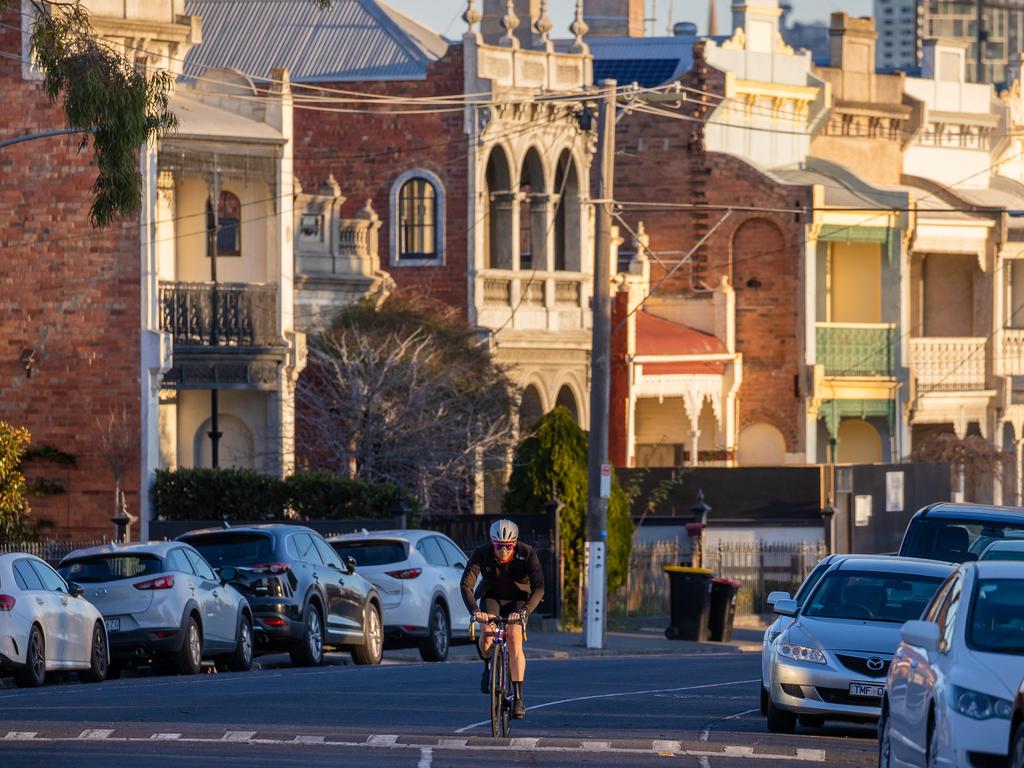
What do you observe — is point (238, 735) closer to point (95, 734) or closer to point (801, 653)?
point (95, 734)

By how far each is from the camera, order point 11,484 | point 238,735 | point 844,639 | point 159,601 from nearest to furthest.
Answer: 1. point 238,735
2. point 844,639
3. point 159,601
4. point 11,484

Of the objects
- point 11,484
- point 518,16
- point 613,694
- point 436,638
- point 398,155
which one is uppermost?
point 518,16

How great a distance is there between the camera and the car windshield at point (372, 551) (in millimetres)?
28375

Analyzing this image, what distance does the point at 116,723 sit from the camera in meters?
17.4

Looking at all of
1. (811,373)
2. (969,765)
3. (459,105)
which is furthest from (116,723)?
(811,373)

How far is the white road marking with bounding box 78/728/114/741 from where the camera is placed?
1631cm

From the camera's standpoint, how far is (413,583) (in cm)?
2797

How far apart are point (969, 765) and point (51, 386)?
2692cm

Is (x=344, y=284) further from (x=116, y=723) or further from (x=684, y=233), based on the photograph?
(x=116, y=723)

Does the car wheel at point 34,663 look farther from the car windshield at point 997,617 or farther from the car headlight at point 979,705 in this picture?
the car headlight at point 979,705

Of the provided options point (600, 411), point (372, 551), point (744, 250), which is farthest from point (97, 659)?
point (744, 250)

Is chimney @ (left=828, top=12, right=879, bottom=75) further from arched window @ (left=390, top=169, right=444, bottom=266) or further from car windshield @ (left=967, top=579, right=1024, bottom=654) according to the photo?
car windshield @ (left=967, top=579, right=1024, bottom=654)

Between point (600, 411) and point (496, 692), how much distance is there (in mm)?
15985

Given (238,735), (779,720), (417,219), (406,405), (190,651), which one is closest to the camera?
→ (238,735)
